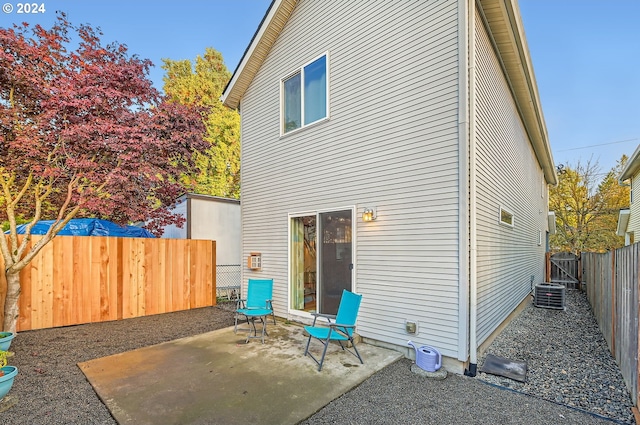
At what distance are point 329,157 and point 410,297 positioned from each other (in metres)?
2.69

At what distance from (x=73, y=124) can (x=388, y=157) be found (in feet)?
16.7

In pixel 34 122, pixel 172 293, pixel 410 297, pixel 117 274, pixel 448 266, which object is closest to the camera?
pixel 448 266

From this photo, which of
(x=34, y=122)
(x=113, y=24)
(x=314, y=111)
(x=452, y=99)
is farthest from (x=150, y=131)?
(x=452, y=99)

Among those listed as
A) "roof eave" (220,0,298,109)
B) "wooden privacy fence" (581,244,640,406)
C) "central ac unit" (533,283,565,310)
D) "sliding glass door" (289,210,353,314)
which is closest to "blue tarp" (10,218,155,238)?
"roof eave" (220,0,298,109)

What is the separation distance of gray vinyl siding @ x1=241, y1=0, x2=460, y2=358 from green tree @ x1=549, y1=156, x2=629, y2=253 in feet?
62.4

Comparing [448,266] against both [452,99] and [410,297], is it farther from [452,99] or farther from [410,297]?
[452,99]

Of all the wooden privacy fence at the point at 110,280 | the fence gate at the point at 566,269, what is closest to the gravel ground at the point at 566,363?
the fence gate at the point at 566,269

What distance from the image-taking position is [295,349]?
437 cm

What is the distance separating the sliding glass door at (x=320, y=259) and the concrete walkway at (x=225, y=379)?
3.02 ft

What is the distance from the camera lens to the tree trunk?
4.75 m

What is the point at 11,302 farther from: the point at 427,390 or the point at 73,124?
the point at 427,390

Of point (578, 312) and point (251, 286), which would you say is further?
point (578, 312)

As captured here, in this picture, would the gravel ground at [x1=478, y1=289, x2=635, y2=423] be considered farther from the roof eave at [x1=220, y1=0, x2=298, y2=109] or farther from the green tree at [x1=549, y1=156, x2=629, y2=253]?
the green tree at [x1=549, y1=156, x2=629, y2=253]

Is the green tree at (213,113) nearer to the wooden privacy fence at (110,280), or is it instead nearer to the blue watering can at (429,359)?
the wooden privacy fence at (110,280)
